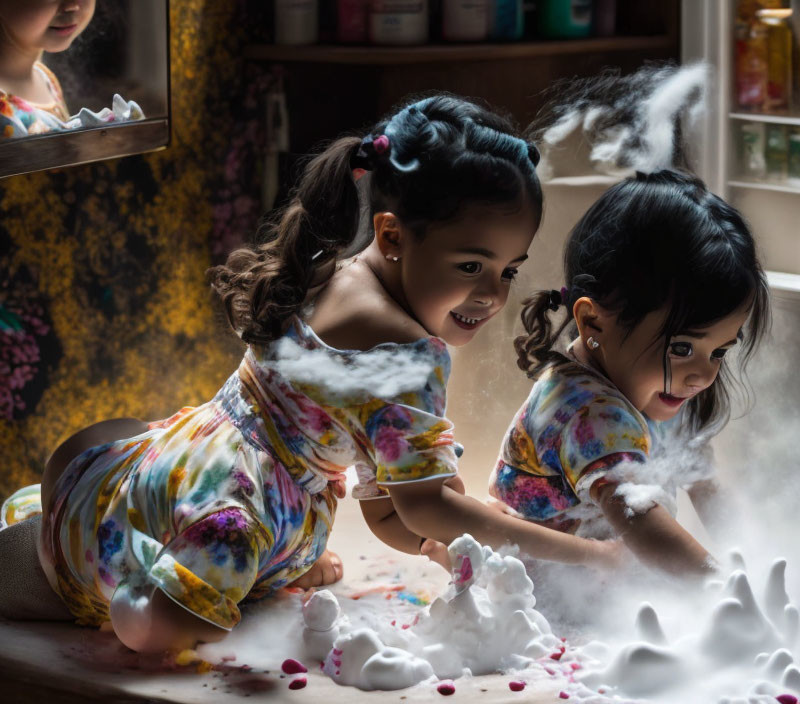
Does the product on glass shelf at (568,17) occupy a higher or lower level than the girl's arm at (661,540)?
higher

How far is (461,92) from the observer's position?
6.51 ft

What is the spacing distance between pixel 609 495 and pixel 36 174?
109 centimetres

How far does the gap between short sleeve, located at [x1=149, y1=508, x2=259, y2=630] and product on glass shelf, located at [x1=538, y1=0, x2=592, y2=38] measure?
3.60 ft

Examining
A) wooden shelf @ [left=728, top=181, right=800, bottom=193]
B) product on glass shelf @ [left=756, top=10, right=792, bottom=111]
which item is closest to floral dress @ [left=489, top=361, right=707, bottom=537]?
wooden shelf @ [left=728, top=181, right=800, bottom=193]

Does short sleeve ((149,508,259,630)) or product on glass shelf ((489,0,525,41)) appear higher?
product on glass shelf ((489,0,525,41))

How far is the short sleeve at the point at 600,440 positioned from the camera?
1187 millimetres

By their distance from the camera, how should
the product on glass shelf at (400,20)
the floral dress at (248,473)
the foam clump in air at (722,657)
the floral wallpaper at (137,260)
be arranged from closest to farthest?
the foam clump in air at (722,657)
the floral dress at (248,473)
the floral wallpaper at (137,260)
the product on glass shelf at (400,20)

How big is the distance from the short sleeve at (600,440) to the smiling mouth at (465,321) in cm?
14

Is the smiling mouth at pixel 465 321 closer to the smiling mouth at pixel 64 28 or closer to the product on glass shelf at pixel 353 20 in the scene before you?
the smiling mouth at pixel 64 28

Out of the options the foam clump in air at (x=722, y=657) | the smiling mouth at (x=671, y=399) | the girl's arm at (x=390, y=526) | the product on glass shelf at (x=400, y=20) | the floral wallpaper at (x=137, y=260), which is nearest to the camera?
the foam clump in air at (x=722, y=657)

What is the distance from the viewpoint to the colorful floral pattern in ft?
3.92

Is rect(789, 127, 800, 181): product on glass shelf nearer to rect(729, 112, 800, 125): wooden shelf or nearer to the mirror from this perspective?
rect(729, 112, 800, 125): wooden shelf

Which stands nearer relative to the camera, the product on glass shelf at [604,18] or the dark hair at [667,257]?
the dark hair at [667,257]

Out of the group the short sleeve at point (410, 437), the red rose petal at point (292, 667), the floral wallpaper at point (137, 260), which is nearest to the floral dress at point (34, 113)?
the floral wallpaper at point (137, 260)
